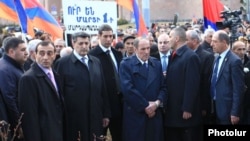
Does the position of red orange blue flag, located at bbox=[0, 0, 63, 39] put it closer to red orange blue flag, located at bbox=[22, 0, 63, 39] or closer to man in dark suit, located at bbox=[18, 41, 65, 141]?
red orange blue flag, located at bbox=[22, 0, 63, 39]

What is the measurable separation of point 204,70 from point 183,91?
0.79 metres

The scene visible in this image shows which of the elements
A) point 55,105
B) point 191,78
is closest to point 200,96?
point 191,78

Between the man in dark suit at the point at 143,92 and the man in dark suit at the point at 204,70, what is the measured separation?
0.68m

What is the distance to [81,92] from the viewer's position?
274 inches

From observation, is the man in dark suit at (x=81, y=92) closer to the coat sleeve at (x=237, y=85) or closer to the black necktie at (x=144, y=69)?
the black necktie at (x=144, y=69)

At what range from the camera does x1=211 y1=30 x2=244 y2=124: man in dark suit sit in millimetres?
7062

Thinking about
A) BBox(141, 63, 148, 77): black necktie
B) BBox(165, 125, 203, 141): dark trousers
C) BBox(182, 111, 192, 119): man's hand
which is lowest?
BBox(165, 125, 203, 141): dark trousers

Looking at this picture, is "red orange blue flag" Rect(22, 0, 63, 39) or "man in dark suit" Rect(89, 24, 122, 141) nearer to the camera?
"man in dark suit" Rect(89, 24, 122, 141)

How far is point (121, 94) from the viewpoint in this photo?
7.93 metres

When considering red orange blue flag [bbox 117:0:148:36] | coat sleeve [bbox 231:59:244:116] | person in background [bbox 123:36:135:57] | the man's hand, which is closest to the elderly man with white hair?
person in background [bbox 123:36:135:57]

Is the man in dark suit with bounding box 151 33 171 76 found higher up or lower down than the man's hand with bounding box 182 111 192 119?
higher up

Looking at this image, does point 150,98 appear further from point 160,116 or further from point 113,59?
point 113,59

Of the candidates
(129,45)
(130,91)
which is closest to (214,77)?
(130,91)

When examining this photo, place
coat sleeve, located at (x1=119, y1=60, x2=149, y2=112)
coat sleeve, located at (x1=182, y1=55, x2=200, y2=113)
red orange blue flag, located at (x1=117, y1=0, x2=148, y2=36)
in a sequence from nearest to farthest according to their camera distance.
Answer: coat sleeve, located at (x1=119, y1=60, x2=149, y2=112)
coat sleeve, located at (x1=182, y1=55, x2=200, y2=113)
red orange blue flag, located at (x1=117, y1=0, x2=148, y2=36)
